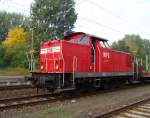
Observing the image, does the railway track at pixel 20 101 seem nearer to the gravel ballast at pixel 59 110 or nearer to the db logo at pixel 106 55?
the gravel ballast at pixel 59 110

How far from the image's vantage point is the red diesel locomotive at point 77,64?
13227 millimetres

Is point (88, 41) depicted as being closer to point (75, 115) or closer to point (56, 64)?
point (56, 64)

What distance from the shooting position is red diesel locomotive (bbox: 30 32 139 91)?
13227 millimetres

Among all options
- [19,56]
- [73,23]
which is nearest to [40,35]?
[73,23]

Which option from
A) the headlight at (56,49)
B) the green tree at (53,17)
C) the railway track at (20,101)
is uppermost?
the green tree at (53,17)

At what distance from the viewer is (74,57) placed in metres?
13.9

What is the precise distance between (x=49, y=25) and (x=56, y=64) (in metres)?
31.2

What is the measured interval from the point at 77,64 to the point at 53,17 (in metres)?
31.4

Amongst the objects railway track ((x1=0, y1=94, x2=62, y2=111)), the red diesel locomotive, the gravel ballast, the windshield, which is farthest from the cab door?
the gravel ballast

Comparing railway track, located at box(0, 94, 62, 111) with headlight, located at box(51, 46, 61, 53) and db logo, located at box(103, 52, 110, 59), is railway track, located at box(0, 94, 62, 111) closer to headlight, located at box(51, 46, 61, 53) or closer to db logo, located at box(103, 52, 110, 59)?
headlight, located at box(51, 46, 61, 53)

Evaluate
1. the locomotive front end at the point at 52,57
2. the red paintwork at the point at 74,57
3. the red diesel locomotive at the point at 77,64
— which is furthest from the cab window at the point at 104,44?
the locomotive front end at the point at 52,57

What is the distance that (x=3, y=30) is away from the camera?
85.3 m

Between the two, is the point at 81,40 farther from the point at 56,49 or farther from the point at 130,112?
the point at 130,112

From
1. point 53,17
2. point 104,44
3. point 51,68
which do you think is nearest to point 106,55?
point 104,44
